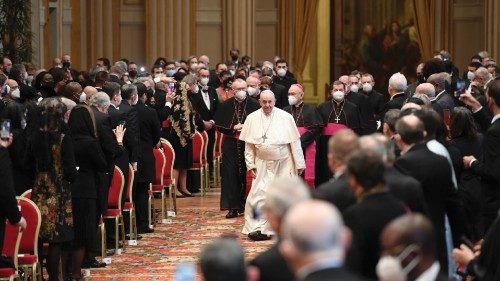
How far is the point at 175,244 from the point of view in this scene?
47.9 feet

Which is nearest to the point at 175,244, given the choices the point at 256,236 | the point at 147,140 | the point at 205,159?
the point at 256,236

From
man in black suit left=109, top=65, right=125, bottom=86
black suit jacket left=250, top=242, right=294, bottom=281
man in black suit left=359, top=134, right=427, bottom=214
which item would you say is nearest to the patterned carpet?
man in black suit left=109, top=65, right=125, bottom=86

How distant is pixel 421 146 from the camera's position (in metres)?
8.50

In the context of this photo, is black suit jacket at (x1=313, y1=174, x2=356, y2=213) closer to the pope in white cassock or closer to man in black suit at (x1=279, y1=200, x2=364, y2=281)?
man in black suit at (x1=279, y1=200, x2=364, y2=281)

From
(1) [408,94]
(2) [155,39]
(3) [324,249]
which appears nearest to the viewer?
(3) [324,249]

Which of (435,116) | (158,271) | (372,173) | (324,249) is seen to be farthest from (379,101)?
(324,249)

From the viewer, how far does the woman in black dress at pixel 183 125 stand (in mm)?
18047

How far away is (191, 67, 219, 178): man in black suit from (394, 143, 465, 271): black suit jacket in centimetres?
1063

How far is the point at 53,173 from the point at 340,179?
456 cm

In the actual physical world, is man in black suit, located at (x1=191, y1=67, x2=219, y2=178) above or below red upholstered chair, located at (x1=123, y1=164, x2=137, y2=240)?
above

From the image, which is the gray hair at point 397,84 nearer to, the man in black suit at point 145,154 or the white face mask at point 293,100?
the white face mask at point 293,100

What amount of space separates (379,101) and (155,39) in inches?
Result: 329

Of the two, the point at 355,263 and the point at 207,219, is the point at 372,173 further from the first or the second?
the point at 207,219

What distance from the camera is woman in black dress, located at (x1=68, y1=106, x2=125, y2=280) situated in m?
12.0
